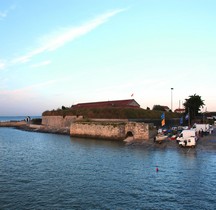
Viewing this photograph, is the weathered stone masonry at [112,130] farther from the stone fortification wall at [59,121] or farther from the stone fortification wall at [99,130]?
the stone fortification wall at [59,121]

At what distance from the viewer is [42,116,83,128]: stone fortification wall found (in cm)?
6678

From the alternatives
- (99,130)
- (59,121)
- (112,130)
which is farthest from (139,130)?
(59,121)

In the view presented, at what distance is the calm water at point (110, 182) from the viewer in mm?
14891

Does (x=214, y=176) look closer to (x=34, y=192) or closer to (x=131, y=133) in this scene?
(x=34, y=192)

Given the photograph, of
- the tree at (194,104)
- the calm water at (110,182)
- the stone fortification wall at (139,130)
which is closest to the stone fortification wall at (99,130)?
the stone fortification wall at (139,130)

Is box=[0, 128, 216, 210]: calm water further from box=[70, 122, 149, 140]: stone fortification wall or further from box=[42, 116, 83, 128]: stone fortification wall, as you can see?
box=[42, 116, 83, 128]: stone fortification wall

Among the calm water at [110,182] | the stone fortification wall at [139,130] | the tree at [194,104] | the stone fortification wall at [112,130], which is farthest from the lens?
the tree at [194,104]

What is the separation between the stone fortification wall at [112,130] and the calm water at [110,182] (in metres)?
12.7

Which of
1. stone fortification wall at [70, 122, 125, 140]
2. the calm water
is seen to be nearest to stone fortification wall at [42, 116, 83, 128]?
stone fortification wall at [70, 122, 125, 140]

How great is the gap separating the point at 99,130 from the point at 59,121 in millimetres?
25262

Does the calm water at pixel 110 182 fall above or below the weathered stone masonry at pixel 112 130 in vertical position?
below

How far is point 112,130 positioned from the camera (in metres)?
46.2

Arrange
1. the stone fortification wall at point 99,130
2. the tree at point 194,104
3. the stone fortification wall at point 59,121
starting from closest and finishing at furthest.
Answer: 1. the stone fortification wall at point 99,130
2. the stone fortification wall at point 59,121
3. the tree at point 194,104

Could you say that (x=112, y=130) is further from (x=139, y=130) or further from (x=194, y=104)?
(x=194, y=104)
